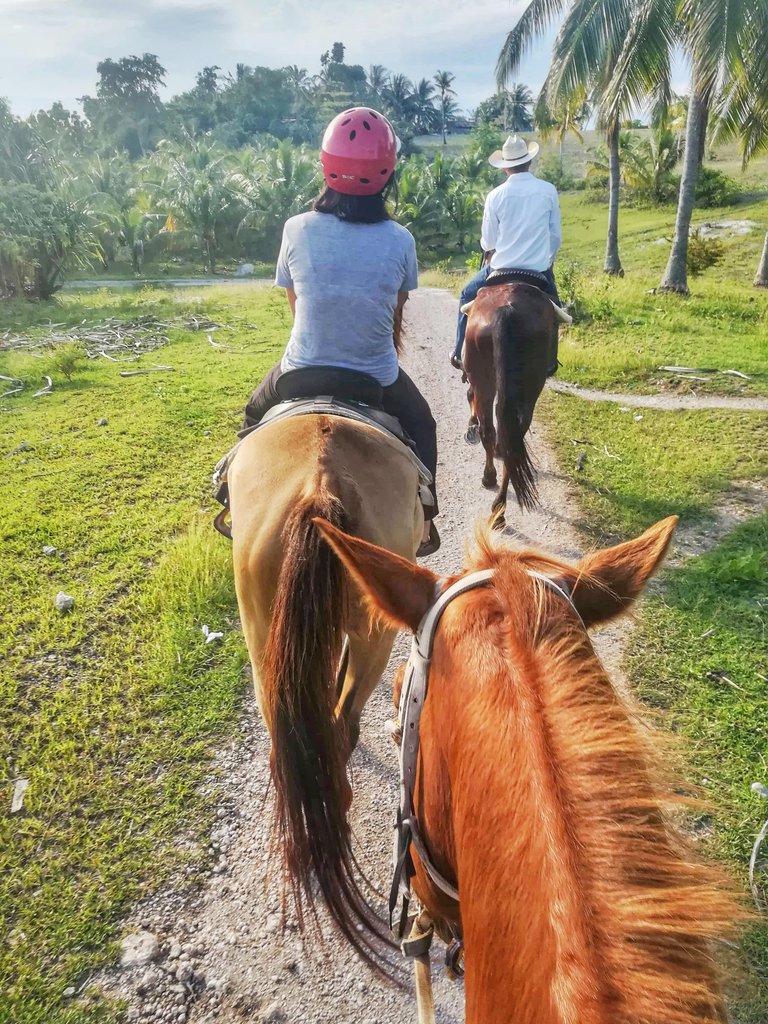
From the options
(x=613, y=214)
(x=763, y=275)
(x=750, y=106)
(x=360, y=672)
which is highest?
(x=750, y=106)

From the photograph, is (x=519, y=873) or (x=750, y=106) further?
(x=750, y=106)

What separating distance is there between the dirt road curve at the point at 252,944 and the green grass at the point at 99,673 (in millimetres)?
149

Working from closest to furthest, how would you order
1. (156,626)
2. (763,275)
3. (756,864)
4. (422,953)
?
(422,953)
(756,864)
(156,626)
(763,275)

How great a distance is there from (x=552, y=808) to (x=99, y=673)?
3.52 meters

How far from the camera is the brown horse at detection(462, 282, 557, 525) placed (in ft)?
16.1

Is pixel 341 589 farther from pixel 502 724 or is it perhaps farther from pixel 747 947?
pixel 747 947

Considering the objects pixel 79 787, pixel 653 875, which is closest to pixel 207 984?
pixel 79 787

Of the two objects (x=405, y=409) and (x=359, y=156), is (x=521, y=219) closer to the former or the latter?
(x=359, y=156)

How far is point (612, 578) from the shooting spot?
53.0 inches

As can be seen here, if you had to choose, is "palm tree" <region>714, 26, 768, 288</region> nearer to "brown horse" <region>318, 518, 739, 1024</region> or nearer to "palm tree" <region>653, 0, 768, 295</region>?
"palm tree" <region>653, 0, 768, 295</region>

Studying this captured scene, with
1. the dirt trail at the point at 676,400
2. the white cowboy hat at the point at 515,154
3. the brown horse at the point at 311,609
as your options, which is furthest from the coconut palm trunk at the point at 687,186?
the brown horse at the point at 311,609

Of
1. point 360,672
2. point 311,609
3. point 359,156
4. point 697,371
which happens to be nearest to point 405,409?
point 359,156

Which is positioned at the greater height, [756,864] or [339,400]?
[339,400]

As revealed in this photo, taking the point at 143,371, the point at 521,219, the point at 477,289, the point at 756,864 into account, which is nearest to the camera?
the point at 756,864
